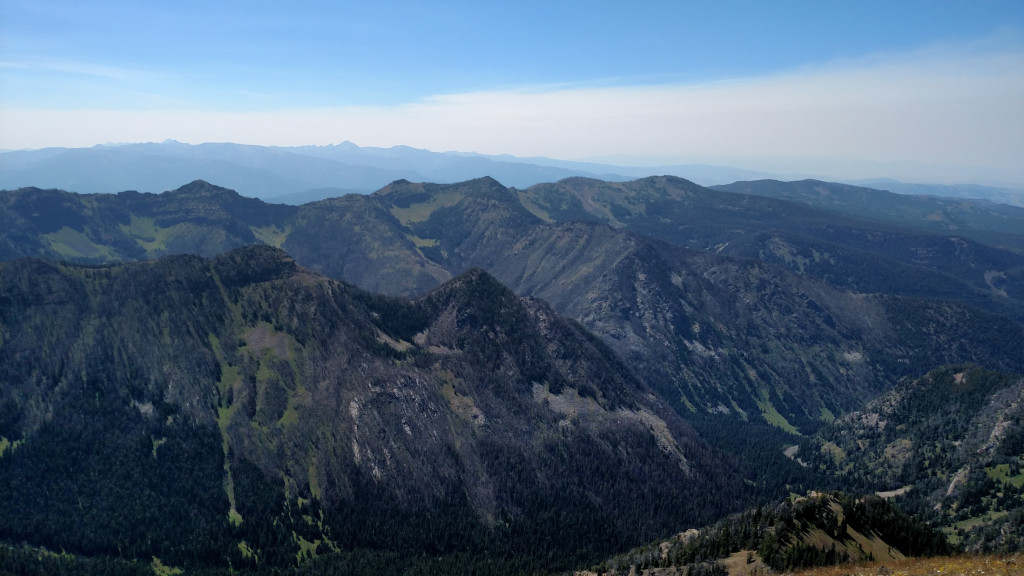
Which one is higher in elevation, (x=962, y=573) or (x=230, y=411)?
(x=962, y=573)

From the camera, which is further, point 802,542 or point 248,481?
point 248,481

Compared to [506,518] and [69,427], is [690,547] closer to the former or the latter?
[506,518]

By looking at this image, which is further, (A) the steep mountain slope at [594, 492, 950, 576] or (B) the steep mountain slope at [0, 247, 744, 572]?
(B) the steep mountain slope at [0, 247, 744, 572]

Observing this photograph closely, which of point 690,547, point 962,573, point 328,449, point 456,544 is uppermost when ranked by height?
point 962,573

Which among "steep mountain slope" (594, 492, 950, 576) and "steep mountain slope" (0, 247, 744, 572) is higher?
"steep mountain slope" (594, 492, 950, 576)

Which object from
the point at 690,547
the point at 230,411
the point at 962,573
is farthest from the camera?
the point at 230,411

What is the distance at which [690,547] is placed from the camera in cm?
11000

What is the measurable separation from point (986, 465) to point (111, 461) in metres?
255

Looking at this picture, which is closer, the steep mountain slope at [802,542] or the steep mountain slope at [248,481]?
the steep mountain slope at [802,542]

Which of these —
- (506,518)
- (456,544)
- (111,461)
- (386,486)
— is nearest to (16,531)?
(111,461)

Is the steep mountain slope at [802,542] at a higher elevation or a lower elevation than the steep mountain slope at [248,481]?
higher

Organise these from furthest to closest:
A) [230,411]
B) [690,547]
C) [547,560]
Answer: [230,411]
[547,560]
[690,547]

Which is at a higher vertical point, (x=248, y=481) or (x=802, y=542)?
(x=802, y=542)

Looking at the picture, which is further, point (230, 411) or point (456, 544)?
point (230, 411)
